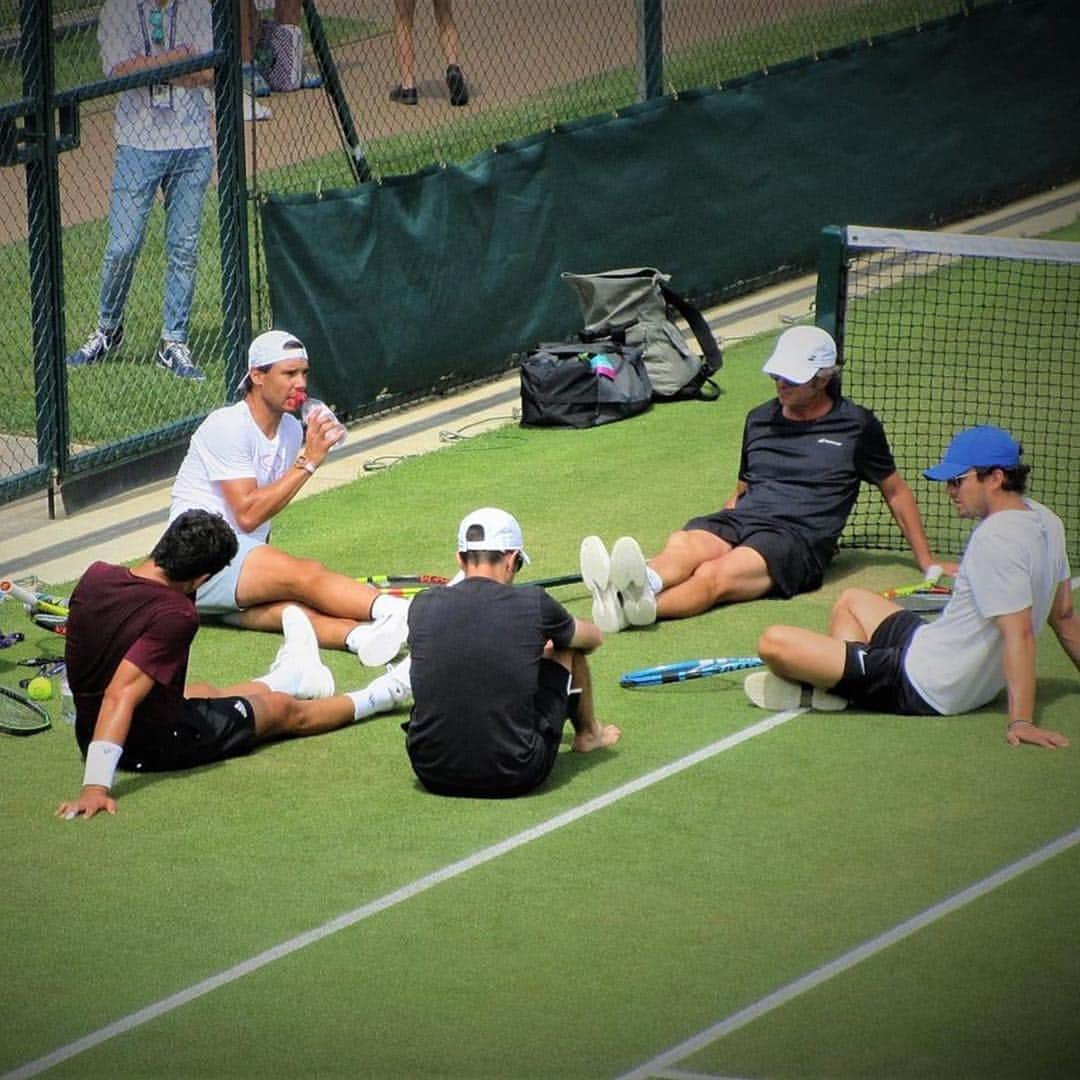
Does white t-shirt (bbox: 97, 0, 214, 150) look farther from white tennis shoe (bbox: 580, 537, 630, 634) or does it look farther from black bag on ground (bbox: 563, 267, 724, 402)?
white tennis shoe (bbox: 580, 537, 630, 634)

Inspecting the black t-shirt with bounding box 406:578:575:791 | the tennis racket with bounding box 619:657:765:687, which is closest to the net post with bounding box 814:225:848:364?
the tennis racket with bounding box 619:657:765:687

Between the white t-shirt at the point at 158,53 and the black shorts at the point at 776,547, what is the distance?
15.8 feet

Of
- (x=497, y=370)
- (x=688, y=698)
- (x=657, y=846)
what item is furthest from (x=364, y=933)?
(x=497, y=370)

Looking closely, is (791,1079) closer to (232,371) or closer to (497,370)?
(232,371)

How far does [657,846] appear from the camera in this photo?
25.3 feet

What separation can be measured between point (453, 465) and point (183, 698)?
5.12 meters

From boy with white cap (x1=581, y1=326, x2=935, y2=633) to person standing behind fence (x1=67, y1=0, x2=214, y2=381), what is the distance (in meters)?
4.50

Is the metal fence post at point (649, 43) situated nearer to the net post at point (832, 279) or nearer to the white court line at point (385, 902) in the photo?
the net post at point (832, 279)

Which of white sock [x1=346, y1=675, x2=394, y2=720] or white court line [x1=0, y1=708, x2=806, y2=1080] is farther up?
white sock [x1=346, y1=675, x2=394, y2=720]

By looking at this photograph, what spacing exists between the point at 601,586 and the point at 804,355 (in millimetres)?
1469

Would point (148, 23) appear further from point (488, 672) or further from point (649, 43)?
point (488, 672)

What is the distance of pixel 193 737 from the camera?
8.53 m

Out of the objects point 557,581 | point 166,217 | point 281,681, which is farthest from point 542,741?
point 166,217

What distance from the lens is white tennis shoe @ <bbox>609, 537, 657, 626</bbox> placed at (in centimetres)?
987
